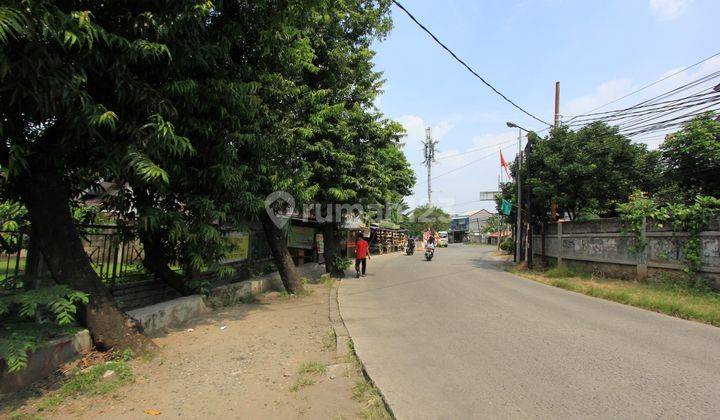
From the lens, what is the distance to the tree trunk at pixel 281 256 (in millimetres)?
10430

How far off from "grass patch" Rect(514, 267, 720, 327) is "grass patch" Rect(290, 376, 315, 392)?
7.42 m

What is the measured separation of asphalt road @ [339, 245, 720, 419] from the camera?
12.6 feet

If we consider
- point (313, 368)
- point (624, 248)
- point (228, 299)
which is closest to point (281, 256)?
point (228, 299)

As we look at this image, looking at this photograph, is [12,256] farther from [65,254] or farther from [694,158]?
[694,158]

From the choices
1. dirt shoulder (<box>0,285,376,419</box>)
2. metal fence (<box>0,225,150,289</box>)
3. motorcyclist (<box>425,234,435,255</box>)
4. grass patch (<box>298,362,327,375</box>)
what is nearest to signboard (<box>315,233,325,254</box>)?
motorcyclist (<box>425,234,435,255</box>)

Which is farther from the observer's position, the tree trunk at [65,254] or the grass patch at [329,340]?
the grass patch at [329,340]

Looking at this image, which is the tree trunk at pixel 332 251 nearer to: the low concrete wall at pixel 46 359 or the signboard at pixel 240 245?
the signboard at pixel 240 245

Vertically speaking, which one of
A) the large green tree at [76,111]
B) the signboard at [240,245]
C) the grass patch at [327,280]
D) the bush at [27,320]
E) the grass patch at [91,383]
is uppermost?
the large green tree at [76,111]

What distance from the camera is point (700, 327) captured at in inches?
285

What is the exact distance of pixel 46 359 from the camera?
182 inches

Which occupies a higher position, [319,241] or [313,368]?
[319,241]

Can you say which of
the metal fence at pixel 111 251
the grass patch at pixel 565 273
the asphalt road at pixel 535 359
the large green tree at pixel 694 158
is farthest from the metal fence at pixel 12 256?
the large green tree at pixel 694 158

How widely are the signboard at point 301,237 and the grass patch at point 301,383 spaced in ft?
33.8

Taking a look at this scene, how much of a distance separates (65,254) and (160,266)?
254cm
